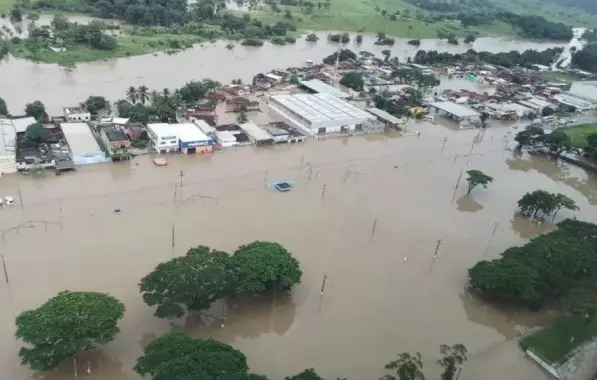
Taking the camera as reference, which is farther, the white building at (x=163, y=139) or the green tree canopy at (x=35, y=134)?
the white building at (x=163, y=139)

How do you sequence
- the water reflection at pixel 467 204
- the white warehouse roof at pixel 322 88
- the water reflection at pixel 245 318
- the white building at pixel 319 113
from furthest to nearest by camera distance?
the white warehouse roof at pixel 322 88, the white building at pixel 319 113, the water reflection at pixel 467 204, the water reflection at pixel 245 318

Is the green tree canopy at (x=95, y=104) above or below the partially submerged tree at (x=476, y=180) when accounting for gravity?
below

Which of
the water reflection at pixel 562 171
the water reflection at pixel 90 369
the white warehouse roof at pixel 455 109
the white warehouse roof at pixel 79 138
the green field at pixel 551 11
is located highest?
the green field at pixel 551 11

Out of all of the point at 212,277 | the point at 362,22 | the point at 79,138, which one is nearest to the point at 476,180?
the point at 212,277

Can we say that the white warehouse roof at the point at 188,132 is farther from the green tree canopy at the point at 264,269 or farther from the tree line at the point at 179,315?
the tree line at the point at 179,315

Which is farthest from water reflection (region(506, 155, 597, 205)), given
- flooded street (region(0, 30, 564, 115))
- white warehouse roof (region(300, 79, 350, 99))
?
flooded street (region(0, 30, 564, 115))

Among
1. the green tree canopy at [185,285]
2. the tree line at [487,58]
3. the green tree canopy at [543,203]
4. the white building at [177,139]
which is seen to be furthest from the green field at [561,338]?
the tree line at [487,58]

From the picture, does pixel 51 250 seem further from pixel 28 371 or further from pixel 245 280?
pixel 245 280
